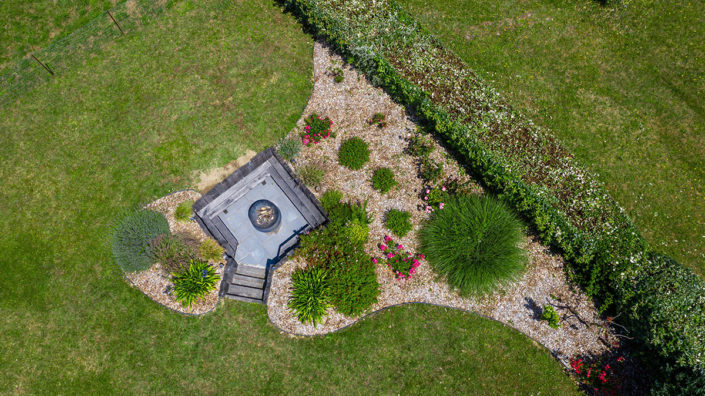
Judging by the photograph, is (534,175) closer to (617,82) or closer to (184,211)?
(617,82)

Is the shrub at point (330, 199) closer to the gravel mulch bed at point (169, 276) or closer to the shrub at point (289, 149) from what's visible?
the shrub at point (289, 149)

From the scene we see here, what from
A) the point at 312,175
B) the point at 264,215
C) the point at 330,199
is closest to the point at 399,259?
the point at 330,199

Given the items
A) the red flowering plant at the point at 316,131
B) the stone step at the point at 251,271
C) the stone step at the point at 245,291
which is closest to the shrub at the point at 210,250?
the stone step at the point at 251,271

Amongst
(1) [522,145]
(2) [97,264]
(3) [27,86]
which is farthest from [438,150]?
(3) [27,86]

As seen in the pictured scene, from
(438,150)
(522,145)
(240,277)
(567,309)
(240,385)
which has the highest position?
(522,145)

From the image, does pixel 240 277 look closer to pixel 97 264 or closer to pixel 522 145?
pixel 97 264

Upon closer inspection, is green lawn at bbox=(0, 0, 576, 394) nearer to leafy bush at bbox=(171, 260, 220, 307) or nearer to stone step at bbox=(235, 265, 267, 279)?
leafy bush at bbox=(171, 260, 220, 307)
